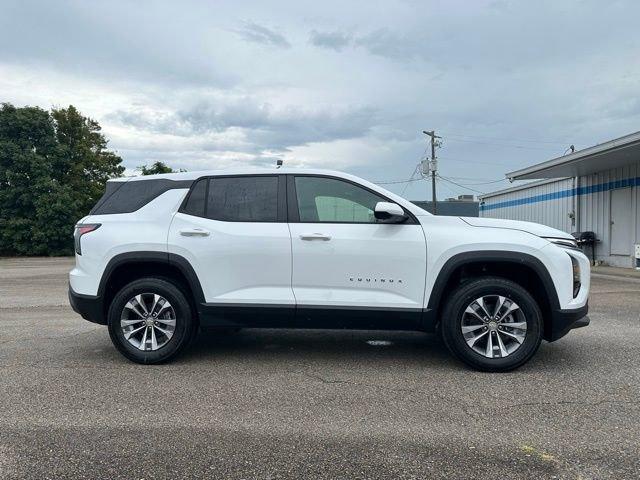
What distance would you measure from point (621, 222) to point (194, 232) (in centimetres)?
1792

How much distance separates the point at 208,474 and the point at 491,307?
2952 mm

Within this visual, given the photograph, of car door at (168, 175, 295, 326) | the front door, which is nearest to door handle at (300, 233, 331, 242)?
car door at (168, 175, 295, 326)

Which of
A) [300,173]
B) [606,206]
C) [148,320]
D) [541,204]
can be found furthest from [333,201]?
[541,204]

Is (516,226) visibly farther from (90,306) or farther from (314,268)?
(90,306)

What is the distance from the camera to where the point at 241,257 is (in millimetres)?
4941

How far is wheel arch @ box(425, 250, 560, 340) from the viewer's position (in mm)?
4754

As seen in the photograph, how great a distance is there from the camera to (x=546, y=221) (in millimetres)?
23812

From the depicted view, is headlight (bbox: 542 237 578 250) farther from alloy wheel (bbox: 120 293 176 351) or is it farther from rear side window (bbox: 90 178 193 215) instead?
alloy wheel (bbox: 120 293 176 351)

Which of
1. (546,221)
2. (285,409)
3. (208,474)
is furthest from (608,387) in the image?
(546,221)

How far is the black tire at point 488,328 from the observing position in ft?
15.5

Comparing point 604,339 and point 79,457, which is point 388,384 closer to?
point 79,457

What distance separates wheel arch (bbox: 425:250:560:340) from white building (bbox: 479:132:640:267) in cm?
1092

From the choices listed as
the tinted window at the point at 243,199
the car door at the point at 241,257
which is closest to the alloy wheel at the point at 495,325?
the car door at the point at 241,257

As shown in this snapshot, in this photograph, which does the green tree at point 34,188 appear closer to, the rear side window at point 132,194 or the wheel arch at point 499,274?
the rear side window at point 132,194
